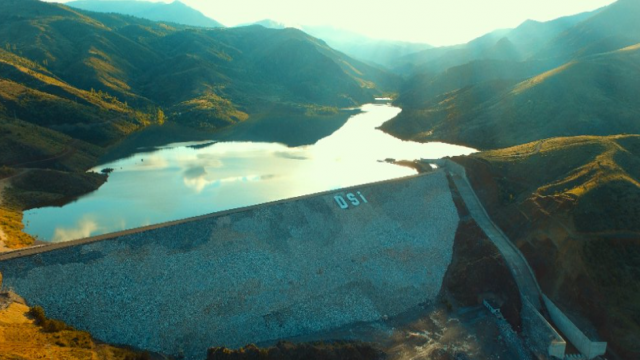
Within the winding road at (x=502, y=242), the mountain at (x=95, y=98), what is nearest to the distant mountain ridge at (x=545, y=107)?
the mountain at (x=95, y=98)

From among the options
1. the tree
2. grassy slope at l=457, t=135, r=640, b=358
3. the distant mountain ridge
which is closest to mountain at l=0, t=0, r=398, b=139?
the tree

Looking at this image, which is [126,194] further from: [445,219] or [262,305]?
[445,219]

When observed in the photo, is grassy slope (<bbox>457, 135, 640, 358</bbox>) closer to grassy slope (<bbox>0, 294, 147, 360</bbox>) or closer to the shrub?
grassy slope (<bbox>0, 294, 147, 360</bbox>)

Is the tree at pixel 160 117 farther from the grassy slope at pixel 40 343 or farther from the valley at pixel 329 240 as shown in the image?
the grassy slope at pixel 40 343

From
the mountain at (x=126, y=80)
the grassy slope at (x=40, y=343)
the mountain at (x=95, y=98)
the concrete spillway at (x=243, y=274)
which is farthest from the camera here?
the mountain at (x=126, y=80)

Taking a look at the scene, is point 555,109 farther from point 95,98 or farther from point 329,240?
point 95,98

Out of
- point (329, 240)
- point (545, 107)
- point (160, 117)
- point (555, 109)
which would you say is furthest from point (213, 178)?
point (555, 109)
